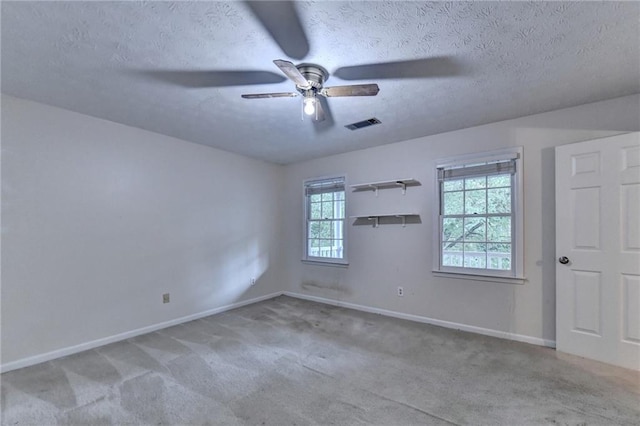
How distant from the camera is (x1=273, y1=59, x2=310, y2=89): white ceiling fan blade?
1.76 m

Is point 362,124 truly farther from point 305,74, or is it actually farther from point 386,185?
point 305,74

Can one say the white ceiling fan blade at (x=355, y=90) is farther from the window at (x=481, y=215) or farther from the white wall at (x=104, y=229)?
the white wall at (x=104, y=229)

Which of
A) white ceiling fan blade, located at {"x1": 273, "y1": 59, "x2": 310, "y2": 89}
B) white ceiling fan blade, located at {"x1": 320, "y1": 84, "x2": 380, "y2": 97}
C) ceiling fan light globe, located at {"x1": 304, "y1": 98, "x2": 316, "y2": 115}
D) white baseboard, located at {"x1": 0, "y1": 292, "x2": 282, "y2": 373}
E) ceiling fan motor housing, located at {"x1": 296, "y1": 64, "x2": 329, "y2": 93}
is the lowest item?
white baseboard, located at {"x1": 0, "y1": 292, "x2": 282, "y2": 373}

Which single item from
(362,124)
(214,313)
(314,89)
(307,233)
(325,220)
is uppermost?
(362,124)

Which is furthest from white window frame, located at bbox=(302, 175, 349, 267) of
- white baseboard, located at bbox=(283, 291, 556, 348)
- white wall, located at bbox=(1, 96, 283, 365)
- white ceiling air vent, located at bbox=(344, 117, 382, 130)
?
white ceiling air vent, located at bbox=(344, 117, 382, 130)

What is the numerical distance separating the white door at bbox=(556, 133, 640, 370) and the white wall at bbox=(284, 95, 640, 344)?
16 cm

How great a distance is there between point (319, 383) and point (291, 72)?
7.72 feet

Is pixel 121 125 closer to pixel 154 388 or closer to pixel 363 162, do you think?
pixel 154 388

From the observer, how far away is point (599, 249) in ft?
8.81

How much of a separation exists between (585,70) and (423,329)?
2.96 metres

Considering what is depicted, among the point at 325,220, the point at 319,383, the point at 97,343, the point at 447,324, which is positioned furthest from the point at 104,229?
the point at 447,324

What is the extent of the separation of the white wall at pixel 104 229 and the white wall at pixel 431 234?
4.73 feet

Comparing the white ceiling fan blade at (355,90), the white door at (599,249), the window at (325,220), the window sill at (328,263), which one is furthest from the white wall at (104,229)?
the white door at (599,249)

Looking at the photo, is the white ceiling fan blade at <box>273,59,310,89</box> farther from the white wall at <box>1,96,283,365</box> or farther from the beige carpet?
the white wall at <box>1,96,283,365</box>
